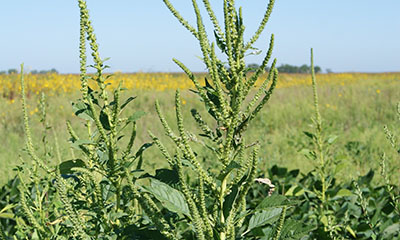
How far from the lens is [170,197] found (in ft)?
3.23

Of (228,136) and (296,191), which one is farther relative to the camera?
(296,191)

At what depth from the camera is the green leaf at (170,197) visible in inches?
38.0

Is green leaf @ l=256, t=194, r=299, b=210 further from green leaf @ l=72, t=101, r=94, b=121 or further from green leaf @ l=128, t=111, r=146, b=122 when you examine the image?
green leaf @ l=72, t=101, r=94, b=121

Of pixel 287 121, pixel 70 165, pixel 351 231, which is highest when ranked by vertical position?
pixel 70 165

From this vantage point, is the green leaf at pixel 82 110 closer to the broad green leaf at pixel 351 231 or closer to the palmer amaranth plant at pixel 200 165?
the palmer amaranth plant at pixel 200 165

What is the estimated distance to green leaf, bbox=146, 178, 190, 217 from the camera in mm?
966

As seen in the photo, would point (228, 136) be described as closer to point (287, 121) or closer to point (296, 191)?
point (296, 191)

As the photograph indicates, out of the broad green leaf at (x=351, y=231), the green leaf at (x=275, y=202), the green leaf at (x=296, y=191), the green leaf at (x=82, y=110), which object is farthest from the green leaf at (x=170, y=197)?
the green leaf at (x=296, y=191)

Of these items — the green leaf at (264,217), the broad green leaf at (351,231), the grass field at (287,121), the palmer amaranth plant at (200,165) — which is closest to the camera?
the palmer amaranth plant at (200,165)

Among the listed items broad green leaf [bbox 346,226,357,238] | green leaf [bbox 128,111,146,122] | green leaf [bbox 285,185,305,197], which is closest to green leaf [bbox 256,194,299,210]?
green leaf [bbox 128,111,146,122]

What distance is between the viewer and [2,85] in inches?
510

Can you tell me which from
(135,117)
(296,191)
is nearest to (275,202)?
(135,117)

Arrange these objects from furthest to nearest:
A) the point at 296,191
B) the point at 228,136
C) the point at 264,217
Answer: the point at 296,191, the point at 264,217, the point at 228,136

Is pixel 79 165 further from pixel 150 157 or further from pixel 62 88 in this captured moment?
pixel 62 88
